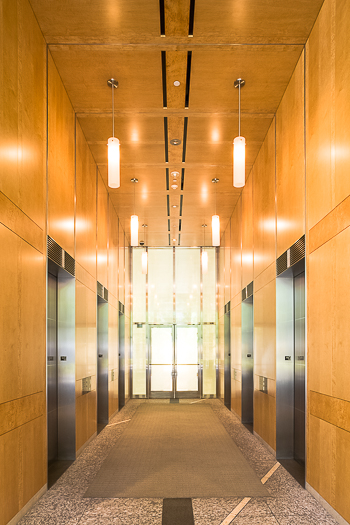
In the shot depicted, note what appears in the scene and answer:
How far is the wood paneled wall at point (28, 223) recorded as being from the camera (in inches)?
154

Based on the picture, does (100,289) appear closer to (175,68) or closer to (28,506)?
(175,68)

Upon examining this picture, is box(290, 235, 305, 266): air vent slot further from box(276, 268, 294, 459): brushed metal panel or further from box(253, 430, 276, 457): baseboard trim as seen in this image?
box(253, 430, 276, 457): baseboard trim

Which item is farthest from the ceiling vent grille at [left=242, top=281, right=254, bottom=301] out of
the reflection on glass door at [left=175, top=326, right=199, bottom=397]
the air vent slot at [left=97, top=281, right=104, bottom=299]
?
the reflection on glass door at [left=175, top=326, right=199, bottom=397]

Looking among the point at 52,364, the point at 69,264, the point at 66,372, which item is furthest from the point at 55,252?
the point at 66,372

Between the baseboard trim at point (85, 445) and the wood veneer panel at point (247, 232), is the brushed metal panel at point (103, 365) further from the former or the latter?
the wood veneer panel at point (247, 232)

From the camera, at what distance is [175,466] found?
6.27m

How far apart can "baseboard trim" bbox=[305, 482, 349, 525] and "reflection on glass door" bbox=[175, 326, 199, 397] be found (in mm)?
10208

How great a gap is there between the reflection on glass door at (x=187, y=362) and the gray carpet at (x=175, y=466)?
531 centimetres

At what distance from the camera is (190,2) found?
15.0ft

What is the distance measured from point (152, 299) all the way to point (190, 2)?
11.7 m

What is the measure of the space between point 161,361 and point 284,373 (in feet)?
29.3

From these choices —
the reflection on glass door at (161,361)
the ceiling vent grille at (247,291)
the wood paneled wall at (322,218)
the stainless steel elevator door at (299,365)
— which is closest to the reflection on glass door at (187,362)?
the reflection on glass door at (161,361)

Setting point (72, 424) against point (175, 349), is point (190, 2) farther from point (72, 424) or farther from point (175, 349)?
point (175, 349)

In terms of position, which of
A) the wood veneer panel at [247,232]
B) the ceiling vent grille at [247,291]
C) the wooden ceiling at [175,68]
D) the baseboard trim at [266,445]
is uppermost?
the wooden ceiling at [175,68]
